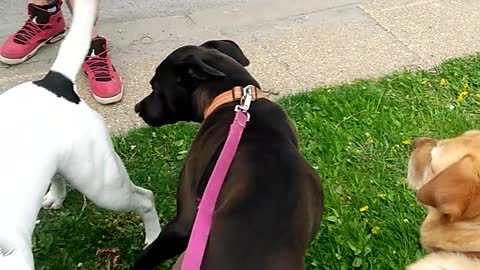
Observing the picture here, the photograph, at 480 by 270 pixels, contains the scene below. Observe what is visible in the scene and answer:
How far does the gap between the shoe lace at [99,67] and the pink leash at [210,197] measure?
1.82m

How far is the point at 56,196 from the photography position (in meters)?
4.25

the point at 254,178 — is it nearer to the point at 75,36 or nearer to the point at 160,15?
the point at 75,36

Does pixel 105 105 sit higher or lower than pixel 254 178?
lower

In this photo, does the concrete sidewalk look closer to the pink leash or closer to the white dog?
the white dog

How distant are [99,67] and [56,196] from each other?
1.22 m

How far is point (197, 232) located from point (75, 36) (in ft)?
4.07

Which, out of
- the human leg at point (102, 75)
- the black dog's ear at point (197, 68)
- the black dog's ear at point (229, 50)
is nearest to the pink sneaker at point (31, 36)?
the human leg at point (102, 75)

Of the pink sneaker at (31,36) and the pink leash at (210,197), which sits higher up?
the pink leash at (210,197)

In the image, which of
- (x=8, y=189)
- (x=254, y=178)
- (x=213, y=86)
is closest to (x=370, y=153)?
(x=213, y=86)

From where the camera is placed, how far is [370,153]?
4766 millimetres

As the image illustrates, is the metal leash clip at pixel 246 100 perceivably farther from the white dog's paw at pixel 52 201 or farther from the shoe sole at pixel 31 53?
the shoe sole at pixel 31 53

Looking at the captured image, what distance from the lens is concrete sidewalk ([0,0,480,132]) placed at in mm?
5430

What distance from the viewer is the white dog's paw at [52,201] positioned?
4.25 meters

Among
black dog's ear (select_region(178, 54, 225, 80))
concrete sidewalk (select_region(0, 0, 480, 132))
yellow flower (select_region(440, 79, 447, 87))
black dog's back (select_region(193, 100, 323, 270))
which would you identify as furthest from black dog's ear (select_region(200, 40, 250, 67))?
yellow flower (select_region(440, 79, 447, 87))
